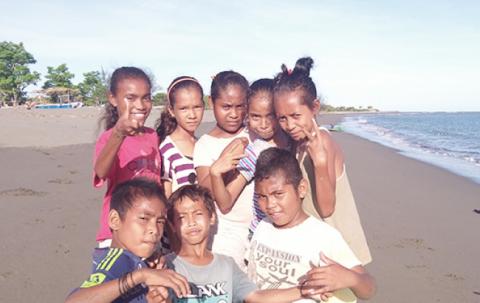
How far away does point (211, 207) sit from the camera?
9.11 ft

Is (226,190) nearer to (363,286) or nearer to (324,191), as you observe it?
(324,191)

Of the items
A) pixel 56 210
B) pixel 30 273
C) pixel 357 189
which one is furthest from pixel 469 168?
pixel 30 273

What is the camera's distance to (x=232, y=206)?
9.37ft

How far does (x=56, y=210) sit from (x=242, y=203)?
5636mm

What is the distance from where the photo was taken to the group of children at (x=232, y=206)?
238 centimetres

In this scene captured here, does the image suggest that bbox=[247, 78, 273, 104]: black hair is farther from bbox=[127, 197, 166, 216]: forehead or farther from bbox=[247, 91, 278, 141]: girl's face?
bbox=[127, 197, 166, 216]: forehead

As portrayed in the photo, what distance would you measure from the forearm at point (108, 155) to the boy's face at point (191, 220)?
455 millimetres

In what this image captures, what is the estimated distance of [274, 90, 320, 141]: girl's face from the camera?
258 cm

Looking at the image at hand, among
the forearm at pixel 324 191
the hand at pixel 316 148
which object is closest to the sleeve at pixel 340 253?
the forearm at pixel 324 191

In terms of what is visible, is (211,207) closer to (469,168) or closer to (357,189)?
(357,189)

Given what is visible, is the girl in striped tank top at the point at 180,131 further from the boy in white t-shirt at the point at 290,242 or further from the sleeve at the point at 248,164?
the boy in white t-shirt at the point at 290,242

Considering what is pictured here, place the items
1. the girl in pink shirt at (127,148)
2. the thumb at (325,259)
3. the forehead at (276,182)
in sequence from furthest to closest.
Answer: the girl in pink shirt at (127,148) < the forehead at (276,182) < the thumb at (325,259)

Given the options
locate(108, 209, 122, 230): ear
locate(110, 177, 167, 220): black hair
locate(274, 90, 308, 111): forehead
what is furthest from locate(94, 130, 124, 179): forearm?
locate(274, 90, 308, 111): forehead

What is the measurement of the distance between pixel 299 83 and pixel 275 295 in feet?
3.85
